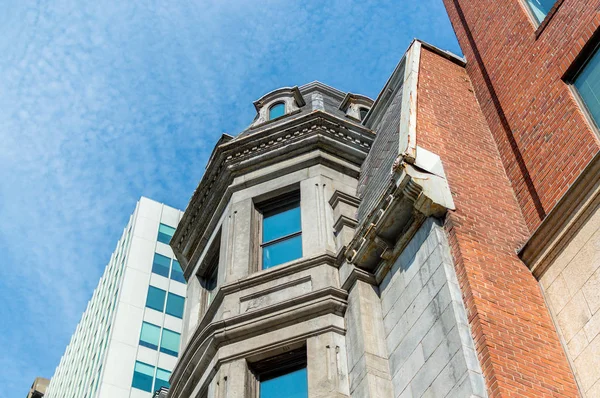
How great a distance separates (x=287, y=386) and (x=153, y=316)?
1402 inches

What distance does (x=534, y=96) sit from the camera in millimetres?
14422

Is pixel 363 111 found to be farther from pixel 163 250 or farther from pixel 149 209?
A: pixel 149 209

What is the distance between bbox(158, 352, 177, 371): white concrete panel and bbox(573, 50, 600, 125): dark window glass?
34.8 m

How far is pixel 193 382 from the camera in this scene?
14.9 meters

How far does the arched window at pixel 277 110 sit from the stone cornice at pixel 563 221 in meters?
9.67

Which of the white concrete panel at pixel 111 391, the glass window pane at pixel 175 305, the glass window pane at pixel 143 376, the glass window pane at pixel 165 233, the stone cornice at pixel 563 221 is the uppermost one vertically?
the glass window pane at pixel 165 233

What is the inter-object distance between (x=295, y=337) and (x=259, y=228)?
3.63 m

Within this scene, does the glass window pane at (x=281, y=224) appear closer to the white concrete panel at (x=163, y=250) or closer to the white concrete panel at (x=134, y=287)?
the white concrete panel at (x=134, y=287)

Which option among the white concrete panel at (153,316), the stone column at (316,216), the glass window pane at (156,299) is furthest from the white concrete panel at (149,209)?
the stone column at (316,216)

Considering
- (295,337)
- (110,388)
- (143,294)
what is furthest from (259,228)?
(143,294)

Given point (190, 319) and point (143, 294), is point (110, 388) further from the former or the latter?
point (190, 319)

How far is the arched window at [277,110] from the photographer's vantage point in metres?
20.7

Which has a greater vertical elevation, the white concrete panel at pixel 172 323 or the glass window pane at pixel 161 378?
the white concrete panel at pixel 172 323

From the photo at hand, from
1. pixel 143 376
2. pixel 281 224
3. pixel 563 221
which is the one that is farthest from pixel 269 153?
pixel 143 376
